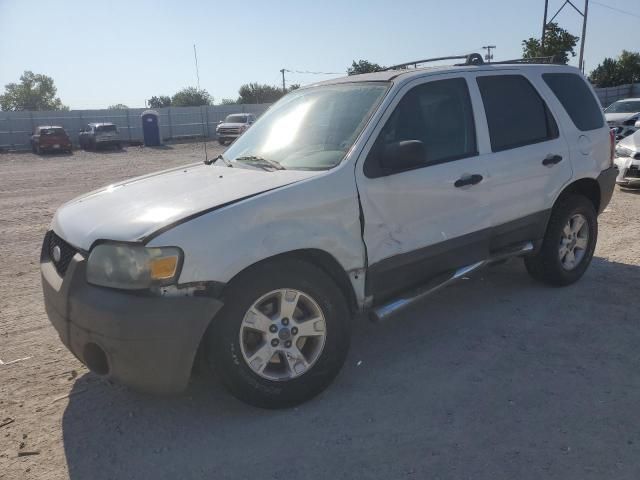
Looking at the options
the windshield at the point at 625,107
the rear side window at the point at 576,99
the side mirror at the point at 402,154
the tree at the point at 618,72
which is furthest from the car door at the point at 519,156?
the tree at the point at 618,72

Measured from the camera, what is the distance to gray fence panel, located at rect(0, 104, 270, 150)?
32.6 m

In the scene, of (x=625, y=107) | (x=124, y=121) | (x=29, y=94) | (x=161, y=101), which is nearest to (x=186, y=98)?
(x=161, y=101)

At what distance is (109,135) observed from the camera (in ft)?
102

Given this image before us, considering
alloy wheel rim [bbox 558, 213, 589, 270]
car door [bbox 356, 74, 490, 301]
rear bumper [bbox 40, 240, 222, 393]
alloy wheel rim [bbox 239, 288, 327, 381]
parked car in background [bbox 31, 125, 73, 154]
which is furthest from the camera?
parked car in background [bbox 31, 125, 73, 154]

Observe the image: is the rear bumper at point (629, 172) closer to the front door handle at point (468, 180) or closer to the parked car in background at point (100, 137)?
the front door handle at point (468, 180)

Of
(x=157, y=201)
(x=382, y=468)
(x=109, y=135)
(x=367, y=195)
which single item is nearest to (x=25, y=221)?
(x=157, y=201)

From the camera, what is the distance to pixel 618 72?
56.4 meters

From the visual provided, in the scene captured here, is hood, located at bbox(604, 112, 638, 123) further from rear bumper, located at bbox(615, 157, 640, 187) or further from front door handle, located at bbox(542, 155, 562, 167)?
front door handle, located at bbox(542, 155, 562, 167)

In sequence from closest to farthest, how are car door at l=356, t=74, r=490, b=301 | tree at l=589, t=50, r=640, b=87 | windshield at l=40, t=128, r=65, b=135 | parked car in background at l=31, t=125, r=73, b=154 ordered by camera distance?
car door at l=356, t=74, r=490, b=301, parked car in background at l=31, t=125, r=73, b=154, windshield at l=40, t=128, r=65, b=135, tree at l=589, t=50, r=640, b=87

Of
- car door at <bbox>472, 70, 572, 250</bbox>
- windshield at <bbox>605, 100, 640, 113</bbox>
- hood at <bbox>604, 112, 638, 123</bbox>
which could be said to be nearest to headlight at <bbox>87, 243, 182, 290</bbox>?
car door at <bbox>472, 70, 572, 250</bbox>

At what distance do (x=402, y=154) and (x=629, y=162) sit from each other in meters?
8.56

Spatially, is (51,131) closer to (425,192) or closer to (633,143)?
(633,143)

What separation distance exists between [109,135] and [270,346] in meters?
30.7

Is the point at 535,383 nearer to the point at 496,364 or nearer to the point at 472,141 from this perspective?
the point at 496,364
